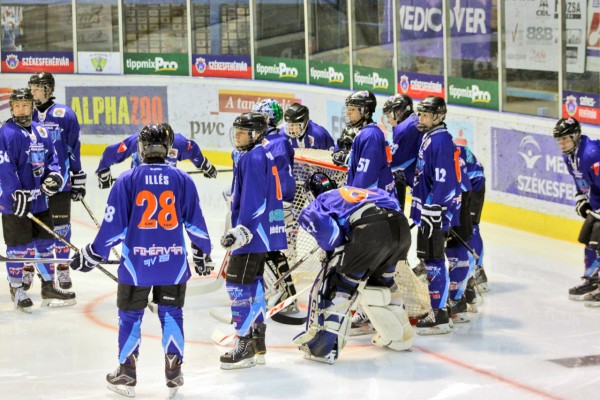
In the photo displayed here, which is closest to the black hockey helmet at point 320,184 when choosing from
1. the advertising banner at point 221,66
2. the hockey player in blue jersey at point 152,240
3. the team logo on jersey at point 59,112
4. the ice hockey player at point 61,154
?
the hockey player in blue jersey at point 152,240

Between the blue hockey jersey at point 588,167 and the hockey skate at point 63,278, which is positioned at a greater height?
the blue hockey jersey at point 588,167

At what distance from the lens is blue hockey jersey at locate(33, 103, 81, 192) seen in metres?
6.94

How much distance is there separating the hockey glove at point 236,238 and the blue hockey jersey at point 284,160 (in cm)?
93

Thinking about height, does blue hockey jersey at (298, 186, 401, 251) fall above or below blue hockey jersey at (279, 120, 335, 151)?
below

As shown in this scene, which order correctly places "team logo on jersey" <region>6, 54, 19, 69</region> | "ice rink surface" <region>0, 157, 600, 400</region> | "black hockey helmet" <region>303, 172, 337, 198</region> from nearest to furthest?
"ice rink surface" <region>0, 157, 600, 400</region>
"black hockey helmet" <region>303, 172, 337, 198</region>
"team logo on jersey" <region>6, 54, 19, 69</region>

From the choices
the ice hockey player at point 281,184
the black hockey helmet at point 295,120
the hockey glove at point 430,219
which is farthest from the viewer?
the black hockey helmet at point 295,120

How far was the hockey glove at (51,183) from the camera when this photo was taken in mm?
6559

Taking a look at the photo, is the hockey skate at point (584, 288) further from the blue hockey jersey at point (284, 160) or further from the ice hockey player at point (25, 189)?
the ice hockey player at point (25, 189)

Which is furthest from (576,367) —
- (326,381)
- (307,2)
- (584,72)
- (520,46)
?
(307,2)

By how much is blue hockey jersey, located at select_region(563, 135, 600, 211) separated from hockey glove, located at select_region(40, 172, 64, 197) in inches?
120

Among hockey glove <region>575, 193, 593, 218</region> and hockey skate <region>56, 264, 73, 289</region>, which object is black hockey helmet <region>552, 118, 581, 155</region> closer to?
hockey glove <region>575, 193, 593, 218</region>

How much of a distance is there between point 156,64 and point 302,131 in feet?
20.6

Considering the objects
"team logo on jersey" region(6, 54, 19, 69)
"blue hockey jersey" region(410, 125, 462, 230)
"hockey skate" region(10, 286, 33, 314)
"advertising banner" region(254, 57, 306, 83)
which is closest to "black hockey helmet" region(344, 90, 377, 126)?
"blue hockey jersey" region(410, 125, 462, 230)

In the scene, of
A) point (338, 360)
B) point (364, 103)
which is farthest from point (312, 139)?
point (338, 360)
